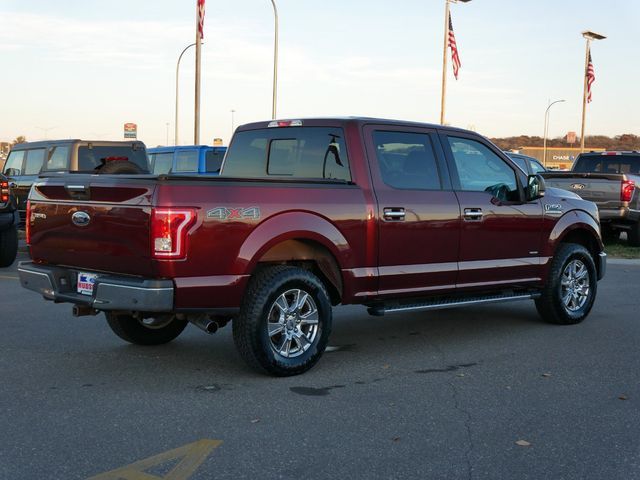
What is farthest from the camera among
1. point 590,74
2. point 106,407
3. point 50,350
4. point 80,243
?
point 590,74

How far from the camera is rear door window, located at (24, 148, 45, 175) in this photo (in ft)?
51.8

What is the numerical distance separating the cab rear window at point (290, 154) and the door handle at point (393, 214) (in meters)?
0.42

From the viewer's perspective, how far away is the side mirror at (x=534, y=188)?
7500mm

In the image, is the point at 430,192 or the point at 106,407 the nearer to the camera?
the point at 106,407

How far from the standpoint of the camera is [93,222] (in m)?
5.53

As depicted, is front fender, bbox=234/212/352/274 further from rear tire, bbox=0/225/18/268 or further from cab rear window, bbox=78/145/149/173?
cab rear window, bbox=78/145/149/173

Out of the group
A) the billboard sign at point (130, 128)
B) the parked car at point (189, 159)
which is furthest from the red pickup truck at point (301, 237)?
the billboard sign at point (130, 128)

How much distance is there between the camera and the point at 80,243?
5648 millimetres

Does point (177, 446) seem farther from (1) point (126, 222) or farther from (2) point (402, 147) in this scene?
(2) point (402, 147)

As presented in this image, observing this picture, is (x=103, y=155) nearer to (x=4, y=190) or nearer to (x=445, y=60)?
(x=4, y=190)

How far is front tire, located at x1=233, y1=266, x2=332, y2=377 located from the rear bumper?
64cm

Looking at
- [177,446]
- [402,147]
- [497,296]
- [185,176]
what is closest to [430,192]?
[402,147]

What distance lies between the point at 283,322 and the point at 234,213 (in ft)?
3.04

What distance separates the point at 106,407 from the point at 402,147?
10.7 ft
